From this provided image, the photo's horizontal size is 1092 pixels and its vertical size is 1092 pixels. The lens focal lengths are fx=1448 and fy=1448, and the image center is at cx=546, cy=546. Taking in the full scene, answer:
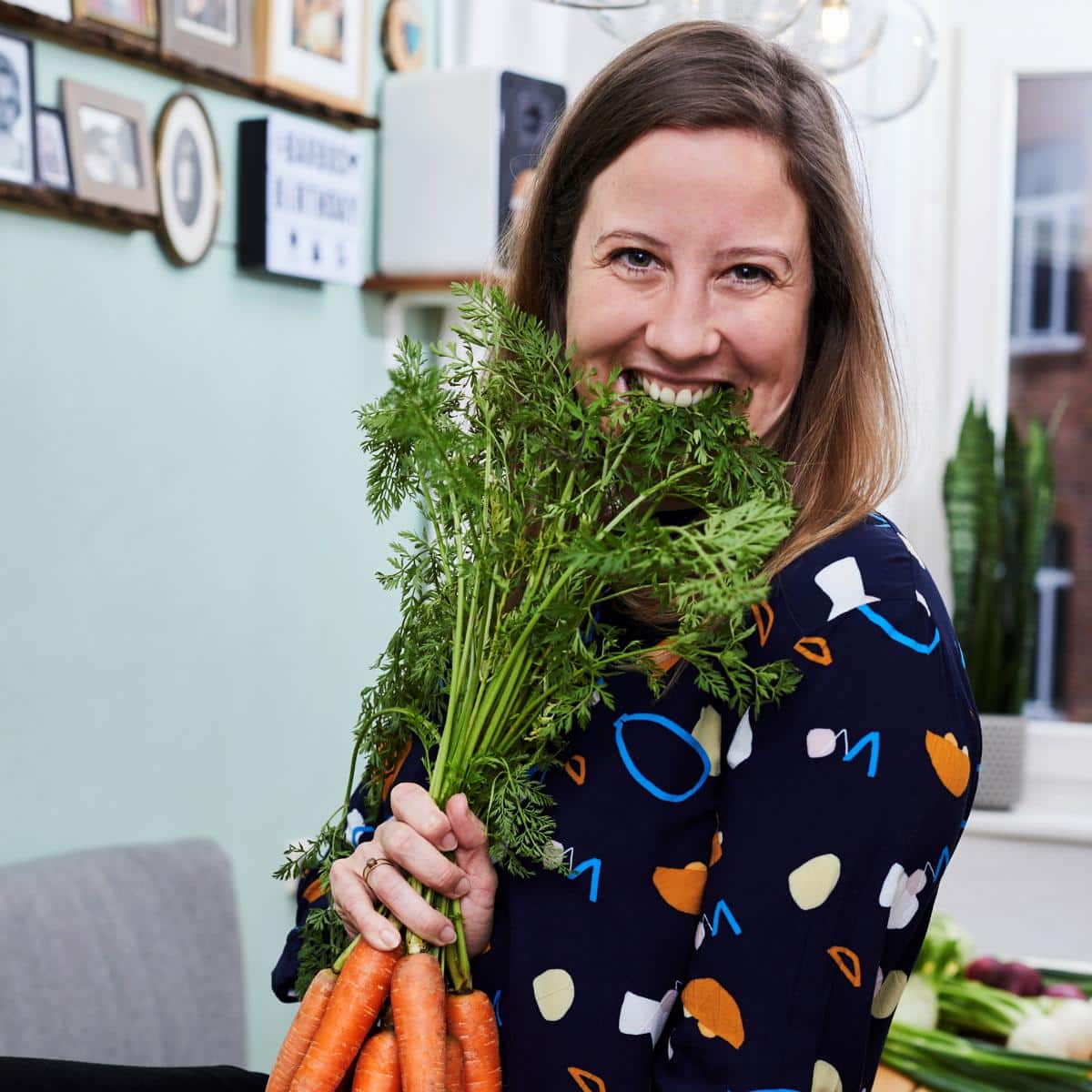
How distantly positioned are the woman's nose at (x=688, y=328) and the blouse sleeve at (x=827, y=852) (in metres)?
0.22

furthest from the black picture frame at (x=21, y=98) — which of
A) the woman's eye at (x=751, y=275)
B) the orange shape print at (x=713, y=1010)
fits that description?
the orange shape print at (x=713, y=1010)

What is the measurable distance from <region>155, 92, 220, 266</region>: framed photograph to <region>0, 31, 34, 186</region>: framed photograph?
0.92ft

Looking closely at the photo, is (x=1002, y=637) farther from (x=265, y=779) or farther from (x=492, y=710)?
(x=492, y=710)

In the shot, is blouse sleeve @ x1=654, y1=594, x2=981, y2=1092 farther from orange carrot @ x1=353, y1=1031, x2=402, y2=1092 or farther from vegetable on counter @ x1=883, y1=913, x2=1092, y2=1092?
vegetable on counter @ x1=883, y1=913, x2=1092, y2=1092

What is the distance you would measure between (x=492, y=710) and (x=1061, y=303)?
8.41 ft

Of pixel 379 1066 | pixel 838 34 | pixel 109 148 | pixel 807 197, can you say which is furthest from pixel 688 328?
pixel 109 148

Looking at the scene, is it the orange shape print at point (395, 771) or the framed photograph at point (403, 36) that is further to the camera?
the framed photograph at point (403, 36)

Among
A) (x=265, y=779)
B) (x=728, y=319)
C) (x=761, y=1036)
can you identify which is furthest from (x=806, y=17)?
(x=265, y=779)

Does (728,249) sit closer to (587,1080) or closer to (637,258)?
(637,258)

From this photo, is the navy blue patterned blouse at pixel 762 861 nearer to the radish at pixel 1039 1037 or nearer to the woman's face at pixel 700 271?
the woman's face at pixel 700 271

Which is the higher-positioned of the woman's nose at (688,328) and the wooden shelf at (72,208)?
the wooden shelf at (72,208)

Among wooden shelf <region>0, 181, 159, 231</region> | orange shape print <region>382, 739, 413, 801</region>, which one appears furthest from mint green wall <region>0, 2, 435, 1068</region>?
orange shape print <region>382, 739, 413, 801</region>

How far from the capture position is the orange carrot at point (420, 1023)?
3.33 ft

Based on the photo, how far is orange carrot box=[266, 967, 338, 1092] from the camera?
1.10 m
